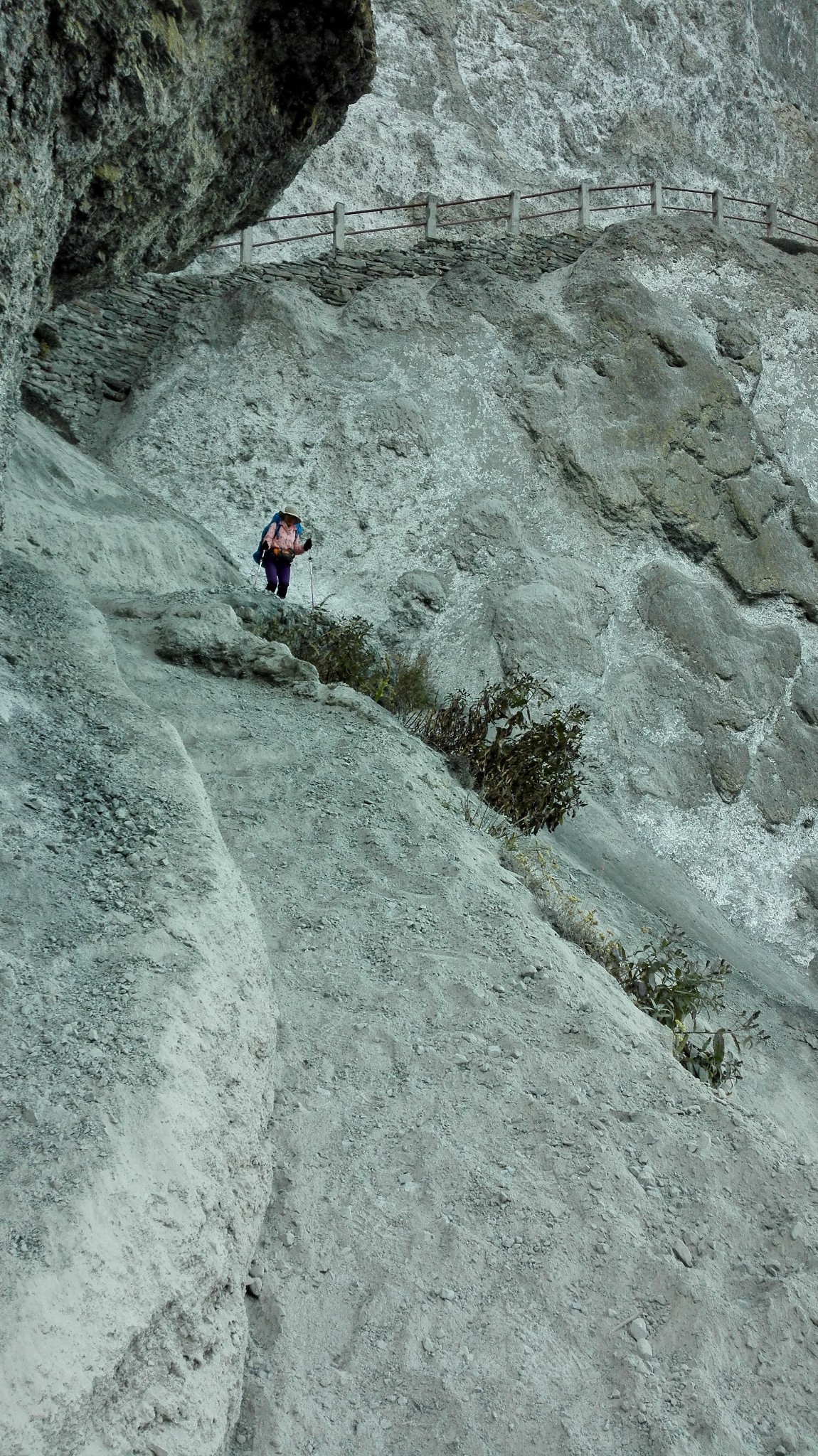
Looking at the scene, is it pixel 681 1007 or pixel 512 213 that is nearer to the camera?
pixel 681 1007

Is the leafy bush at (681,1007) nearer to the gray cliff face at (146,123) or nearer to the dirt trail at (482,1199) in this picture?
the dirt trail at (482,1199)

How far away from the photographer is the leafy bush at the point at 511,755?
28.4ft

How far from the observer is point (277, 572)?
1167 centimetres

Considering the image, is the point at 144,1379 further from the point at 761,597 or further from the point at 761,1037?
the point at 761,597

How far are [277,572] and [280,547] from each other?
24 cm

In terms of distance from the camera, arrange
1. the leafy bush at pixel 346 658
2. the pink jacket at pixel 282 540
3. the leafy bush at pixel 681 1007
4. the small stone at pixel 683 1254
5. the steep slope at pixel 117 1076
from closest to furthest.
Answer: the steep slope at pixel 117 1076
the small stone at pixel 683 1254
the leafy bush at pixel 681 1007
the leafy bush at pixel 346 658
the pink jacket at pixel 282 540

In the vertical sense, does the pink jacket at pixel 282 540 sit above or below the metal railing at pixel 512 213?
below

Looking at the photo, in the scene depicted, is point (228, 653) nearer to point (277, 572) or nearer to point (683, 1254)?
point (277, 572)

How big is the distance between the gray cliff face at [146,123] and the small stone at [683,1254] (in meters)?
4.03

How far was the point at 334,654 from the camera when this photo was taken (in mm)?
9258

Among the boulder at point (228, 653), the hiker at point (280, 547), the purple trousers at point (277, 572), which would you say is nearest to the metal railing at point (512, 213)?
the hiker at point (280, 547)

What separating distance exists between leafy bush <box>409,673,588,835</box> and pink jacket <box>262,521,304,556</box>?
2961mm

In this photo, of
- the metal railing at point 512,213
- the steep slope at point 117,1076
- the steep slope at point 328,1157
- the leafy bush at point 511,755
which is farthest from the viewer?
the metal railing at point 512,213

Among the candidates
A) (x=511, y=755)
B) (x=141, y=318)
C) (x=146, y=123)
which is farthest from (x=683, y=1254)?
(x=141, y=318)
